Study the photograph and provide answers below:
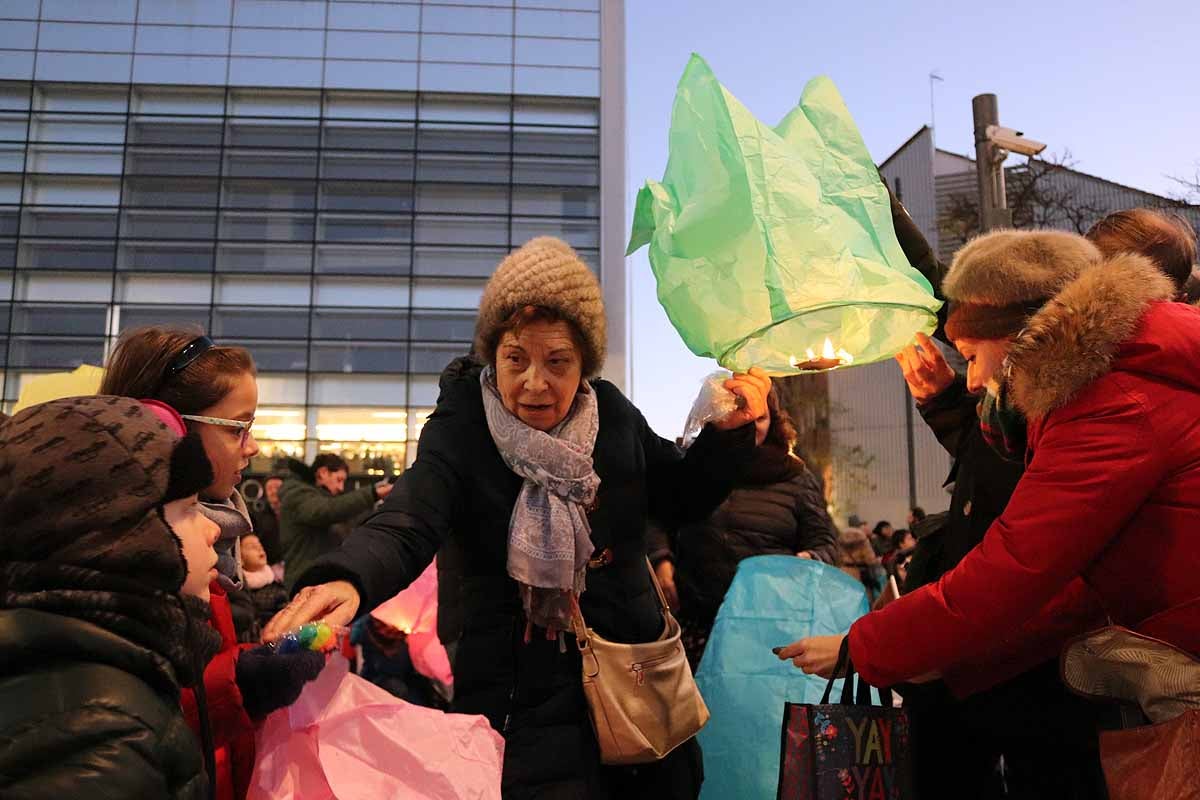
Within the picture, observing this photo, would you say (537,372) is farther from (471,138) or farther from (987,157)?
(471,138)

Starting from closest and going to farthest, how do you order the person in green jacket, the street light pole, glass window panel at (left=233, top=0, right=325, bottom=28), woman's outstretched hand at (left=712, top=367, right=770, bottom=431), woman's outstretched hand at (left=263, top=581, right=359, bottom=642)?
woman's outstretched hand at (left=263, top=581, right=359, bottom=642) < woman's outstretched hand at (left=712, top=367, right=770, bottom=431) < the person in green jacket < the street light pole < glass window panel at (left=233, top=0, right=325, bottom=28)

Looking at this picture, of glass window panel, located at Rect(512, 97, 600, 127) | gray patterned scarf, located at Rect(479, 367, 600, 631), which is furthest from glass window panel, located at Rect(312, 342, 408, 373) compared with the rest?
gray patterned scarf, located at Rect(479, 367, 600, 631)

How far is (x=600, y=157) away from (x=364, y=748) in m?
17.7

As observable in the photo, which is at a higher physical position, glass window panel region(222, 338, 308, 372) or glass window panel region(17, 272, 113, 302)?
glass window panel region(17, 272, 113, 302)

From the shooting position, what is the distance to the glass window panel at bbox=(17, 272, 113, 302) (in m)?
18.5

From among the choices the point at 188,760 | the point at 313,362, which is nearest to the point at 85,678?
the point at 188,760

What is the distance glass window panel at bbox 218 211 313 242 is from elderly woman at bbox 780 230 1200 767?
1833 cm

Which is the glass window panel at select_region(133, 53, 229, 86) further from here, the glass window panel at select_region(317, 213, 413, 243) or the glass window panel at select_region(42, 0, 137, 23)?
the glass window panel at select_region(317, 213, 413, 243)

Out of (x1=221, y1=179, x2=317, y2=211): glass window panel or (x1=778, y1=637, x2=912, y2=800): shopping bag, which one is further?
(x1=221, y1=179, x2=317, y2=211): glass window panel

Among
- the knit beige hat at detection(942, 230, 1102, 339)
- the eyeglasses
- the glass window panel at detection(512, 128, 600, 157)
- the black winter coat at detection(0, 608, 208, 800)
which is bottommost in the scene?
the black winter coat at detection(0, 608, 208, 800)

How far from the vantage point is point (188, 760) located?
1513 millimetres

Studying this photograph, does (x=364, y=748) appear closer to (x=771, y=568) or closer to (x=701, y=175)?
(x=701, y=175)

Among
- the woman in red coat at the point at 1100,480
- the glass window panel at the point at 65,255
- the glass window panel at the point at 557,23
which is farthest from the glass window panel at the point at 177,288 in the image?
the woman in red coat at the point at 1100,480

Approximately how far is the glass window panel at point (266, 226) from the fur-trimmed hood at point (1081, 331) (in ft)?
60.2
